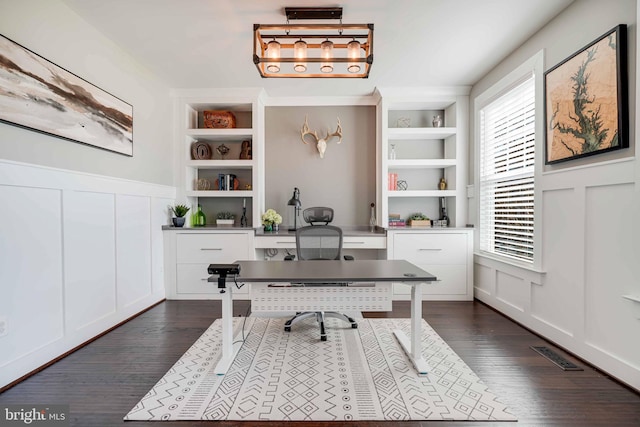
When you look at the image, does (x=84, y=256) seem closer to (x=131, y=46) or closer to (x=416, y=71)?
(x=131, y=46)

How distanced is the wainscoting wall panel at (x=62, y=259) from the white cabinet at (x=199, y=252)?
17.5 inches

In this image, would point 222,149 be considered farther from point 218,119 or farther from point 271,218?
point 271,218

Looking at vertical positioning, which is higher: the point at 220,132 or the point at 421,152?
the point at 220,132

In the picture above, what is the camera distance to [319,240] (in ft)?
9.57

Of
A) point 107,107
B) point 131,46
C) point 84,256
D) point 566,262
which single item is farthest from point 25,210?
point 566,262

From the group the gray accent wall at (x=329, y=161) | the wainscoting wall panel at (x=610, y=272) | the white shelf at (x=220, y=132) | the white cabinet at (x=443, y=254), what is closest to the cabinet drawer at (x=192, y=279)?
the gray accent wall at (x=329, y=161)

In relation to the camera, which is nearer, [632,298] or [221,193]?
[632,298]

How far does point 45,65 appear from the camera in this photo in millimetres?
2135

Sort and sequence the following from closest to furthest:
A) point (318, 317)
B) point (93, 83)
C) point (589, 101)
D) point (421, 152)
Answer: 1. point (589, 101)
2. point (93, 83)
3. point (318, 317)
4. point (421, 152)

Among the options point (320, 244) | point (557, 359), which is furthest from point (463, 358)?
point (320, 244)

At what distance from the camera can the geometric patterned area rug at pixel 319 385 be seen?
1.64 meters

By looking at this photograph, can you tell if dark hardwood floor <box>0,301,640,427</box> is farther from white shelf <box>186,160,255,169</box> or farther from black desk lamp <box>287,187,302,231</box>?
white shelf <box>186,160,255,169</box>

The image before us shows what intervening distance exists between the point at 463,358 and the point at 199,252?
119 inches

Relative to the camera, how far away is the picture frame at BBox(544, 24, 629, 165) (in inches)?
74.7
